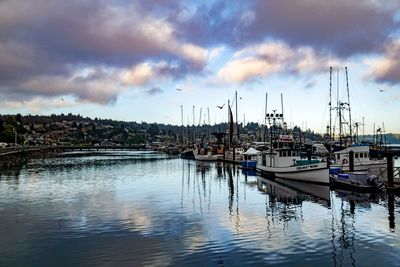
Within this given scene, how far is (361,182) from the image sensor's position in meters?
44.8

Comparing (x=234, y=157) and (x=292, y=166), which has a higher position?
(x=292, y=166)

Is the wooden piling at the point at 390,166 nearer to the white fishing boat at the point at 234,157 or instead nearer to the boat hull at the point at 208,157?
the white fishing boat at the point at 234,157

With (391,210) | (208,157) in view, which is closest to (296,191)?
(391,210)

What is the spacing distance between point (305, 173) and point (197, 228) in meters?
30.8

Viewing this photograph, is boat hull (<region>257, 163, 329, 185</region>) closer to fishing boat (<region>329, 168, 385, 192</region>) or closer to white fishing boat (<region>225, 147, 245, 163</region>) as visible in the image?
fishing boat (<region>329, 168, 385, 192</region>)

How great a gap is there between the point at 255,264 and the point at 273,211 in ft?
49.8

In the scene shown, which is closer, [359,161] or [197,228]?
[197,228]

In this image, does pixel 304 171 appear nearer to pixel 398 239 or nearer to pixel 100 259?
pixel 398 239

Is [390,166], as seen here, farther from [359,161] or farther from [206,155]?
[206,155]

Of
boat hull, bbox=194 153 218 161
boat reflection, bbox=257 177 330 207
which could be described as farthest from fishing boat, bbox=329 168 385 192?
boat hull, bbox=194 153 218 161

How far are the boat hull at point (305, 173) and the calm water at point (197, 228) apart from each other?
5595mm

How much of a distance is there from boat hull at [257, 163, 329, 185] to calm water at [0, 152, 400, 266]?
5.59m

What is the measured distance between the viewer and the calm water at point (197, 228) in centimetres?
2027

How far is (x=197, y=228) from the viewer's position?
87.7 ft
